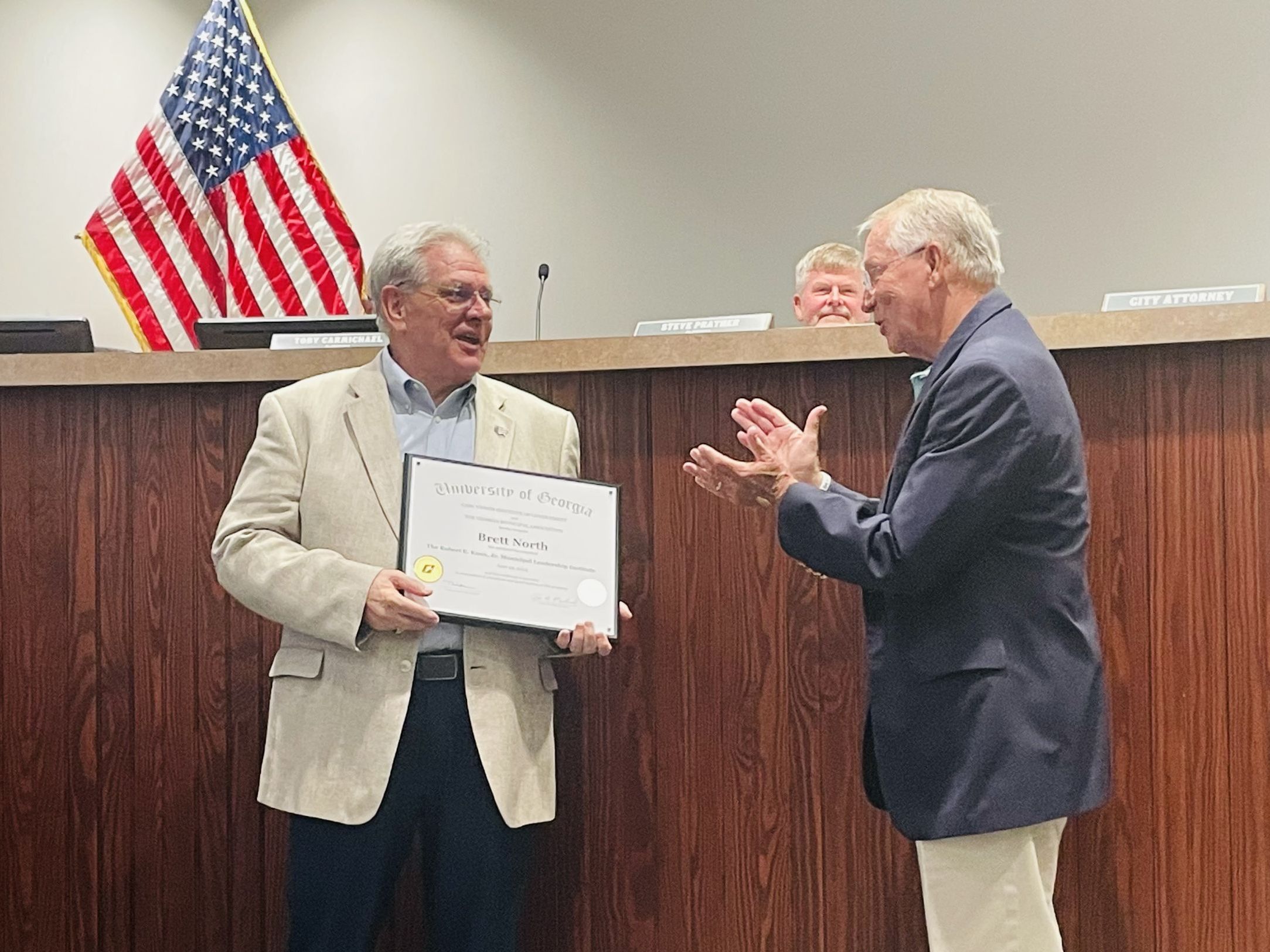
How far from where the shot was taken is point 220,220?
416 cm

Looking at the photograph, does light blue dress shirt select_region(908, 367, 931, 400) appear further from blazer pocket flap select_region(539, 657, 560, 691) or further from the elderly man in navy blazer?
blazer pocket flap select_region(539, 657, 560, 691)

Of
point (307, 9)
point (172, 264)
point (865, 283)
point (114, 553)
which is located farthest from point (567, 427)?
point (307, 9)

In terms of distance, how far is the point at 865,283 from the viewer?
212 centimetres

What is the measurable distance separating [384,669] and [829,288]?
1.79 m

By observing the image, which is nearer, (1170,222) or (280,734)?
(280,734)

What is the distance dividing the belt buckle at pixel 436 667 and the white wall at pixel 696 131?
258 cm

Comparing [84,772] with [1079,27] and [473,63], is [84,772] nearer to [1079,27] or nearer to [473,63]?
[473,63]

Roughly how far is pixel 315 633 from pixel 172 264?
230cm

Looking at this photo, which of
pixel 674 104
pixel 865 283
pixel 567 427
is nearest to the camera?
pixel 865 283

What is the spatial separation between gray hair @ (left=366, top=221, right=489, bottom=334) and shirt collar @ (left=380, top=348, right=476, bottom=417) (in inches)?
3.1

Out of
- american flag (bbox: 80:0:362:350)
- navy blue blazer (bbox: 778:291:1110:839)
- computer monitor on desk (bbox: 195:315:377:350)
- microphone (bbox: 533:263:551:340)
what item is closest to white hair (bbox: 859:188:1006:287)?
navy blue blazer (bbox: 778:291:1110:839)

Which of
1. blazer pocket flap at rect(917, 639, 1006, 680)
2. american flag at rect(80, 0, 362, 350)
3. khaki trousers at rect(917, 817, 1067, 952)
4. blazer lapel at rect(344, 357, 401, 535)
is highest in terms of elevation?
american flag at rect(80, 0, 362, 350)

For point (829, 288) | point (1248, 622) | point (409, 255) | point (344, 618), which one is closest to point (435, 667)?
point (344, 618)

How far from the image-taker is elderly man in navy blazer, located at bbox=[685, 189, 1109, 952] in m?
1.87
